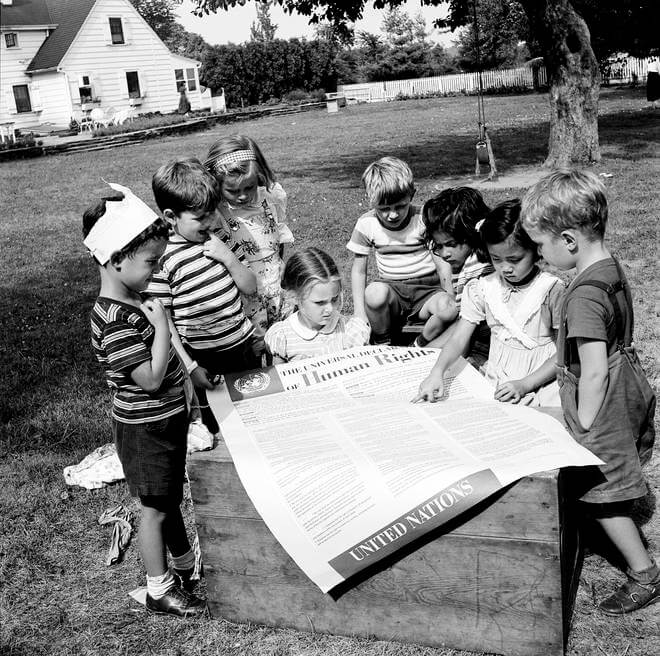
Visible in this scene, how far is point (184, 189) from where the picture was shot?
2938 millimetres

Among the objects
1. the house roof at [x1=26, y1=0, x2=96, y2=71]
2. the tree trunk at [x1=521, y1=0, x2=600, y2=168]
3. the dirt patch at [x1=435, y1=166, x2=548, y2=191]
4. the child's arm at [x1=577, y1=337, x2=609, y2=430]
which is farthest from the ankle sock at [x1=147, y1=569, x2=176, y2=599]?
the house roof at [x1=26, y1=0, x2=96, y2=71]

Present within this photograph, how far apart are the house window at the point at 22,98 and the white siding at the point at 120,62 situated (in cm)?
278

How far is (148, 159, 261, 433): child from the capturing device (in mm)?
2959

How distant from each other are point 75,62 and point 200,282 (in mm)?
36179

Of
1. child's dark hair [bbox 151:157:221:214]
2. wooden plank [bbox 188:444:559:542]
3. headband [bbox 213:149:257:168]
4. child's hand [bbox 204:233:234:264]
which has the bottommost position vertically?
wooden plank [bbox 188:444:559:542]

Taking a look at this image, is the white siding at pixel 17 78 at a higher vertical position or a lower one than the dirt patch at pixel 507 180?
higher

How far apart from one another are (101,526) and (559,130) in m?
10.8

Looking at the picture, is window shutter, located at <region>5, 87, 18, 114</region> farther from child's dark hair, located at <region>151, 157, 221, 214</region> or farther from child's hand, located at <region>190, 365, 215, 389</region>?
child's hand, located at <region>190, 365, 215, 389</region>

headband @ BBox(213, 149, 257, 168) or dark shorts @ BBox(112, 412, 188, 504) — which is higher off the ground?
headband @ BBox(213, 149, 257, 168)

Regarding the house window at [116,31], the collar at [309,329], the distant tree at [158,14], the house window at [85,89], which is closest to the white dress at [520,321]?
the collar at [309,329]

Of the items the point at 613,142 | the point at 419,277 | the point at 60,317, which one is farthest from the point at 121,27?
the point at 419,277

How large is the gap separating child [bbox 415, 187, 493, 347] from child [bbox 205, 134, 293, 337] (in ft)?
2.46

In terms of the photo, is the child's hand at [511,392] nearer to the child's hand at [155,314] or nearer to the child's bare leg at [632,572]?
the child's bare leg at [632,572]

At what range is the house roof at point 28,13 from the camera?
119 feet
